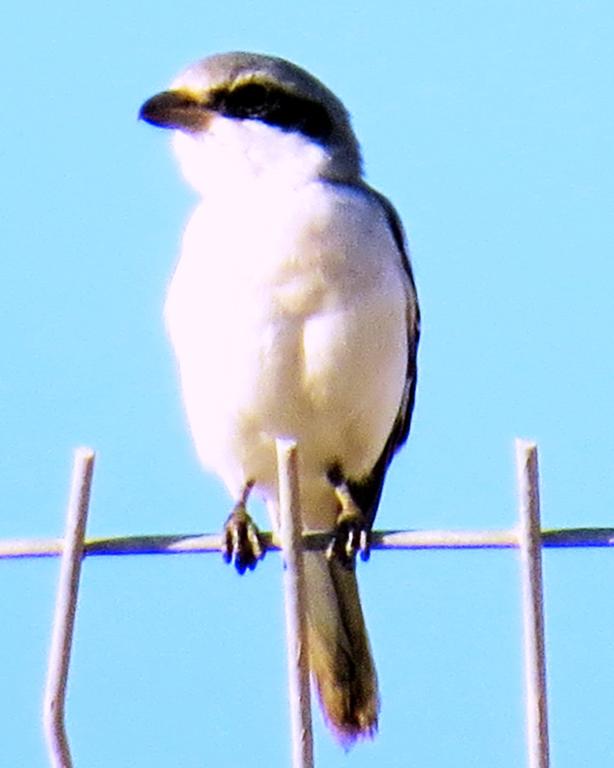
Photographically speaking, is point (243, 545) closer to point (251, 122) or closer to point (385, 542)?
point (251, 122)

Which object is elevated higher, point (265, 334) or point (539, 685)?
point (265, 334)

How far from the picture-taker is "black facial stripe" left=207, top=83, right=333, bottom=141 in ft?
18.9

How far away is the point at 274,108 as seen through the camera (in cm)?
581

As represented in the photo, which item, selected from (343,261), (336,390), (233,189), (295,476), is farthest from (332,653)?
(295,476)

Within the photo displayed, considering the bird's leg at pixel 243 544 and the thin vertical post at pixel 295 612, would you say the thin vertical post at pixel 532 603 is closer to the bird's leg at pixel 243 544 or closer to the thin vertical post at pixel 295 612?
the thin vertical post at pixel 295 612

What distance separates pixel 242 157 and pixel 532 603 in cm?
361

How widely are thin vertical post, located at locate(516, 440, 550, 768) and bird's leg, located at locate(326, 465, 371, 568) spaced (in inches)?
85.8

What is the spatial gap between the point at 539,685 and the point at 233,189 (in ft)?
11.5

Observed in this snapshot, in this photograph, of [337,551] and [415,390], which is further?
[415,390]

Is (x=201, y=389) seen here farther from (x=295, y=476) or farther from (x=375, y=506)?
(x=295, y=476)

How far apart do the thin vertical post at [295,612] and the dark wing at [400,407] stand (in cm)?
316

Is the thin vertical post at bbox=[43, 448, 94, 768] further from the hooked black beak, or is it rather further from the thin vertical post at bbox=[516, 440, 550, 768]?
the hooked black beak

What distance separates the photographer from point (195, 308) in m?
5.10

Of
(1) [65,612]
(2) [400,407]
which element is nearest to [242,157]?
(2) [400,407]
